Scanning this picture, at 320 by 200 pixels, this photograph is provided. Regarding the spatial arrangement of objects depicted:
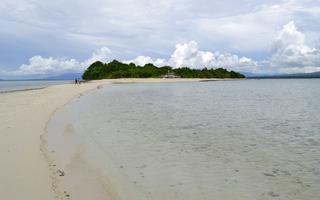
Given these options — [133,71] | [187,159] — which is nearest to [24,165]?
[187,159]

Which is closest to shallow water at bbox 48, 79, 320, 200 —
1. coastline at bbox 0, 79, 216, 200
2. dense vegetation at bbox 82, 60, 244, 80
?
coastline at bbox 0, 79, 216, 200

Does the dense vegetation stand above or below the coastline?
above

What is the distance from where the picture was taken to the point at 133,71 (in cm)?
14025

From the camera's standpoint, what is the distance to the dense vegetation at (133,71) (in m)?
140

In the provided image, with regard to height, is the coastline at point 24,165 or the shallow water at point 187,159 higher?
the coastline at point 24,165

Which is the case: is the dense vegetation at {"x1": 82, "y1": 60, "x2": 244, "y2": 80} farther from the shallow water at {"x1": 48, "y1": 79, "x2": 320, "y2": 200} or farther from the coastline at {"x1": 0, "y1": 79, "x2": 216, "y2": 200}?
the coastline at {"x1": 0, "y1": 79, "x2": 216, "y2": 200}

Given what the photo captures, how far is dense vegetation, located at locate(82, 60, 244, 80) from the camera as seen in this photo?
14000 cm

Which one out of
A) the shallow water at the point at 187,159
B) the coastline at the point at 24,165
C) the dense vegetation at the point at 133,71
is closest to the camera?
the coastline at the point at 24,165

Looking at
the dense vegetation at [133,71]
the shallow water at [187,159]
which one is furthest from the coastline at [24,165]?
the dense vegetation at [133,71]

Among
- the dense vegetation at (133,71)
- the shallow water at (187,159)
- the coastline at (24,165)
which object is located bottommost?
the shallow water at (187,159)

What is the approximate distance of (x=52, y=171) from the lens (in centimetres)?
807

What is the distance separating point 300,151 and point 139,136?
5.92 metres

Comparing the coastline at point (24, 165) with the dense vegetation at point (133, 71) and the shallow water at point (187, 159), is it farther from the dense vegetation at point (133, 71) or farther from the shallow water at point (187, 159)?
the dense vegetation at point (133, 71)

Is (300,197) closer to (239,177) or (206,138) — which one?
(239,177)
